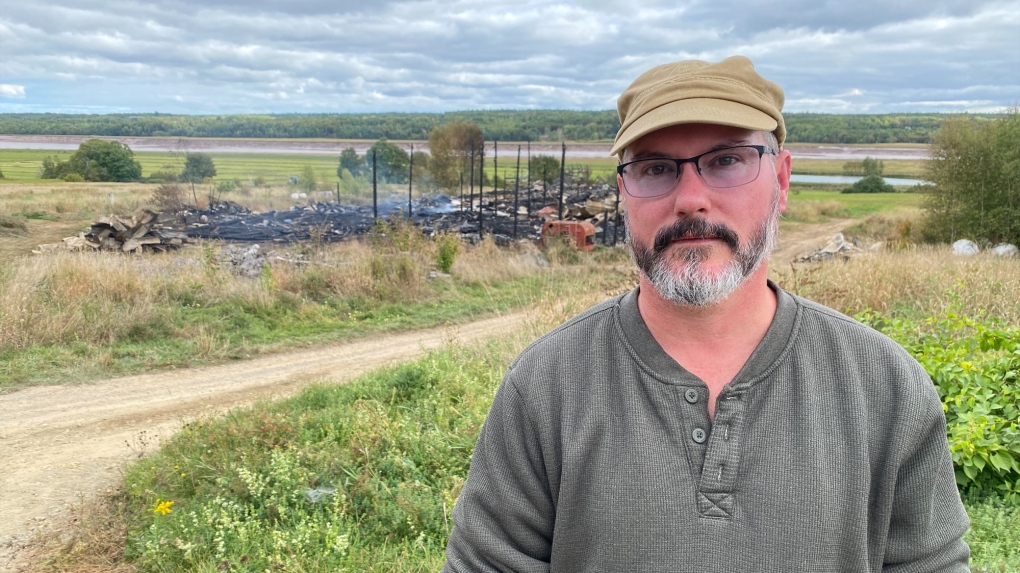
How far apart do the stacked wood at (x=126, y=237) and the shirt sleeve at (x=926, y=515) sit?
16107mm

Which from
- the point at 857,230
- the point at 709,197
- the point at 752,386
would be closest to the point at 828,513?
the point at 752,386

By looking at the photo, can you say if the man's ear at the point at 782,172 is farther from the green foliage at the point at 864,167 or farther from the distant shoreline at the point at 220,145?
the green foliage at the point at 864,167

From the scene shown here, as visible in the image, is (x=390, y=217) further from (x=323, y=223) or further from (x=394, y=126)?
(x=394, y=126)

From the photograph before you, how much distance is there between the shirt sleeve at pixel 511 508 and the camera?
1.58 metres

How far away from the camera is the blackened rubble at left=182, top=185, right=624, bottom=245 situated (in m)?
18.1

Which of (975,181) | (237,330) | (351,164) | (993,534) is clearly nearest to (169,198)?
(351,164)

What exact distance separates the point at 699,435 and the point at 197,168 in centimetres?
2617

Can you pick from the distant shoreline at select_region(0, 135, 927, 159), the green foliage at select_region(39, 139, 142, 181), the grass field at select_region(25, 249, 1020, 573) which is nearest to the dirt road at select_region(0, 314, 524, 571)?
the grass field at select_region(25, 249, 1020, 573)

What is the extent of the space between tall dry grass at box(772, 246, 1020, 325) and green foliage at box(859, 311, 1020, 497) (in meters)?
2.56

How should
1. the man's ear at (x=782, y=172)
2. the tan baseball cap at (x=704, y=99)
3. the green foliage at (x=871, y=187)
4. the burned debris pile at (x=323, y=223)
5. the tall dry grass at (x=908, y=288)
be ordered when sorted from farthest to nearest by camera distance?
the green foliage at (x=871, y=187), the burned debris pile at (x=323, y=223), the tall dry grass at (x=908, y=288), the man's ear at (x=782, y=172), the tan baseball cap at (x=704, y=99)

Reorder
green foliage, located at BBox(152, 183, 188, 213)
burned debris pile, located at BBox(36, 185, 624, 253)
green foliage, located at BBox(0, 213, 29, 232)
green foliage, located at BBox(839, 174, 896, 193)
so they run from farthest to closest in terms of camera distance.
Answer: green foliage, located at BBox(839, 174, 896, 193) → green foliage, located at BBox(152, 183, 188, 213) → burned debris pile, located at BBox(36, 185, 624, 253) → green foliage, located at BBox(0, 213, 29, 232)

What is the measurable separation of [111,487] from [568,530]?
4.77 m

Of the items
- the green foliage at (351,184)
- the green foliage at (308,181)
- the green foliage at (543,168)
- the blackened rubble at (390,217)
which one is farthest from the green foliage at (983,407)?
the green foliage at (543,168)

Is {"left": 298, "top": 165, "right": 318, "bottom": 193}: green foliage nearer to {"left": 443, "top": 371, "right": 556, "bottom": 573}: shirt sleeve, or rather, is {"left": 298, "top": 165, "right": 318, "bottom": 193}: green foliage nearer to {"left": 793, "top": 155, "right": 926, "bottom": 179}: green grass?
{"left": 443, "top": 371, "right": 556, "bottom": 573}: shirt sleeve
